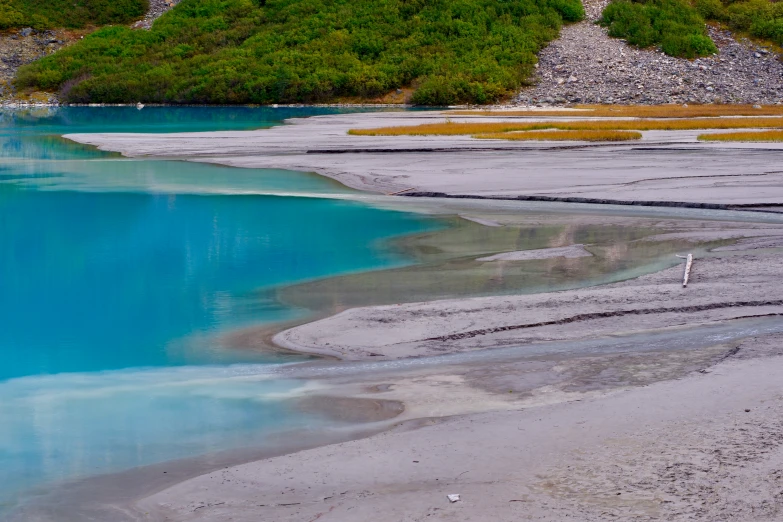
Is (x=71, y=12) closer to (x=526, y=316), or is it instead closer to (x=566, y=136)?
(x=566, y=136)

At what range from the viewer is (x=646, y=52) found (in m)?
86.2

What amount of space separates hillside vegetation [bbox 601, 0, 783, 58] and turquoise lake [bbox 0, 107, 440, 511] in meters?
66.1

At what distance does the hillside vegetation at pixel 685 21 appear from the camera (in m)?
86.7

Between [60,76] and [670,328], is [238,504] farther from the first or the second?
[60,76]

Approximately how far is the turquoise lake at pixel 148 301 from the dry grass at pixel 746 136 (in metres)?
14.6

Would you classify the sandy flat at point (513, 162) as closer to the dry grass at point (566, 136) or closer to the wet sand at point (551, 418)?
the dry grass at point (566, 136)

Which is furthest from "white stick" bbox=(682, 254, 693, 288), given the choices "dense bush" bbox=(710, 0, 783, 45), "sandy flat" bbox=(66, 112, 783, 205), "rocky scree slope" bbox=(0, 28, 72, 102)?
"rocky scree slope" bbox=(0, 28, 72, 102)

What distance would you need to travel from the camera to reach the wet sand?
6.66 m

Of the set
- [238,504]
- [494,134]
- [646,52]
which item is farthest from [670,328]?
[646,52]

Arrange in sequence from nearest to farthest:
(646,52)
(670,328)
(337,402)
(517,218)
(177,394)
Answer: (337,402) < (177,394) < (670,328) < (517,218) < (646,52)

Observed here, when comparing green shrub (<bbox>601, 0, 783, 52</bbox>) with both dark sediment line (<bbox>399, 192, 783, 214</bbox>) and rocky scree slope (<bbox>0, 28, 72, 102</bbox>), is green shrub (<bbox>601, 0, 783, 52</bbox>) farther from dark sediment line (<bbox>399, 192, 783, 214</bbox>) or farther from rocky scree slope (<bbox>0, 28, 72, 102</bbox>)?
dark sediment line (<bbox>399, 192, 783, 214</bbox>)

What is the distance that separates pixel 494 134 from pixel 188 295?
987 inches

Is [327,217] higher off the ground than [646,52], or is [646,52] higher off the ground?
[646,52]

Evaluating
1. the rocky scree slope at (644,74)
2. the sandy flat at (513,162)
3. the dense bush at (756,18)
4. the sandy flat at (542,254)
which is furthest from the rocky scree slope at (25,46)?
the sandy flat at (542,254)
